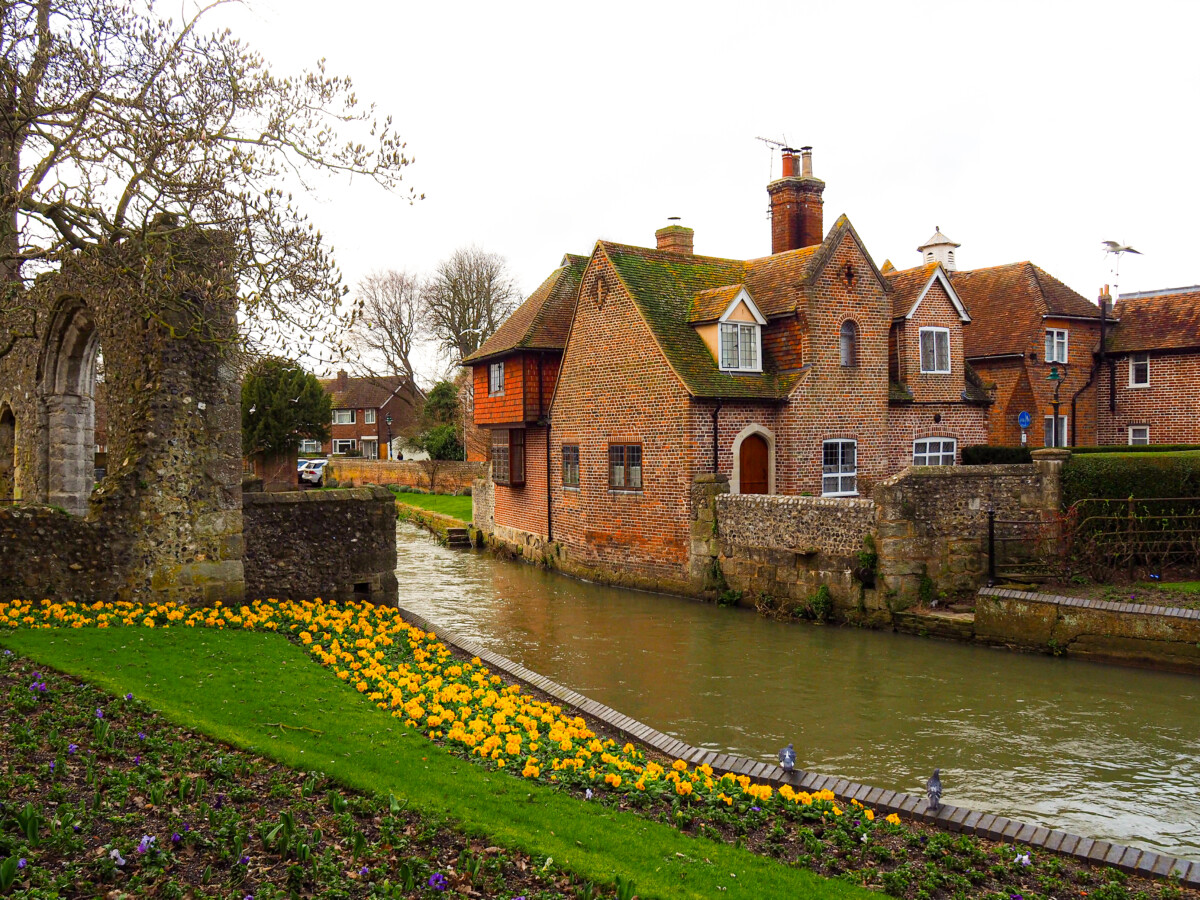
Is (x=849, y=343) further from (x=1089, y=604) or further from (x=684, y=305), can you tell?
(x=1089, y=604)

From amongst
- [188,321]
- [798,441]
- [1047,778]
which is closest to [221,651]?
[188,321]

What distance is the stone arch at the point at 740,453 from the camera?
22.2 metres

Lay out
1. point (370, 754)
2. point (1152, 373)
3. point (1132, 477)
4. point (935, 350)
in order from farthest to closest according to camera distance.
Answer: point (1152, 373)
point (935, 350)
point (1132, 477)
point (370, 754)

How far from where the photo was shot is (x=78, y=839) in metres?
5.07

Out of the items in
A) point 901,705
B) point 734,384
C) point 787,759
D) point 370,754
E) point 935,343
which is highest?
point 935,343

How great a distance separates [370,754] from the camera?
7.41 m

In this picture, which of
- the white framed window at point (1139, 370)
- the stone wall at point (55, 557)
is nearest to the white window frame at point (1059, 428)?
the white framed window at point (1139, 370)

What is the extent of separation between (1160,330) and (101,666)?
34383 millimetres

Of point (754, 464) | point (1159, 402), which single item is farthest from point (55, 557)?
point (1159, 402)

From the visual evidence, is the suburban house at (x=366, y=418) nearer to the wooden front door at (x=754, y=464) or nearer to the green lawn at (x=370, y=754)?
the wooden front door at (x=754, y=464)

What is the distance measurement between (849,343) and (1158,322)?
15.9 metres

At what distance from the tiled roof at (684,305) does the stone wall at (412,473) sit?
20710 millimetres

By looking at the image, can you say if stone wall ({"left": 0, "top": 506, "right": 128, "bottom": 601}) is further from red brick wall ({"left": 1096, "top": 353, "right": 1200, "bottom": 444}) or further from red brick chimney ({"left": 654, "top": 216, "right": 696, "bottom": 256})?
red brick wall ({"left": 1096, "top": 353, "right": 1200, "bottom": 444})

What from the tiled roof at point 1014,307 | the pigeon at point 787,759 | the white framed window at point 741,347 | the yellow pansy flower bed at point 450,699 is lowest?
the pigeon at point 787,759
